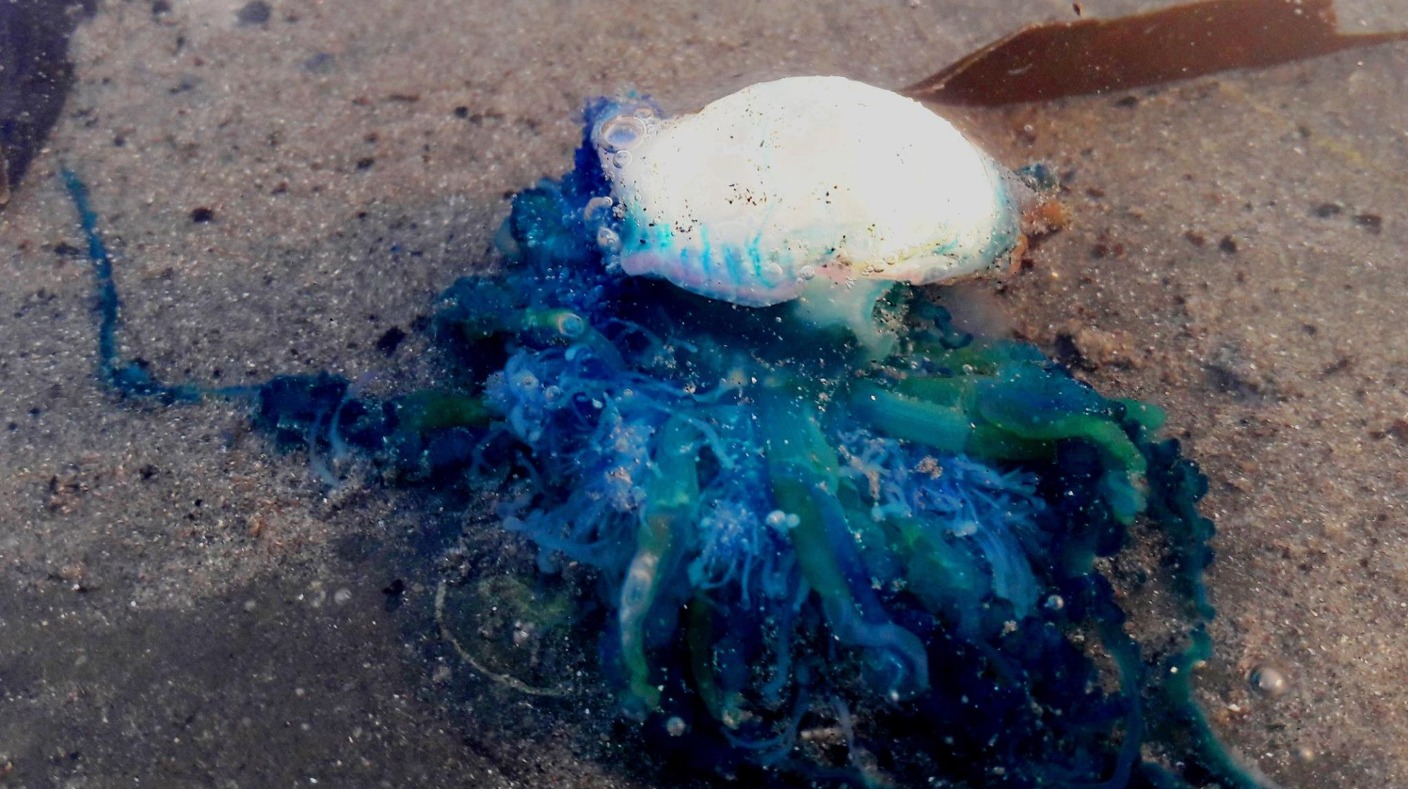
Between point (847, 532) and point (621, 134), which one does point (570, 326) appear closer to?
point (621, 134)

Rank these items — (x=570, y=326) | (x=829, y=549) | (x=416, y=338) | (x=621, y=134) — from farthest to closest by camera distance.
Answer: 1. (x=416, y=338)
2. (x=621, y=134)
3. (x=570, y=326)
4. (x=829, y=549)

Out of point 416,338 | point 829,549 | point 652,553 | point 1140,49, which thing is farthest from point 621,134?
point 1140,49

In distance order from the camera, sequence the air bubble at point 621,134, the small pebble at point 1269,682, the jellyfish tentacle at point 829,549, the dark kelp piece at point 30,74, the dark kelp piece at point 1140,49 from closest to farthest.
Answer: the jellyfish tentacle at point 829,549
the small pebble at point 1269,682
the air bubble at point 621,134
the dark kelp piece at point 30,74
the dark kelp piece at point 1140,49

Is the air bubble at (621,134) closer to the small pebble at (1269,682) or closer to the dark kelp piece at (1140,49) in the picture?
the dark kelp piece at (1140,49)

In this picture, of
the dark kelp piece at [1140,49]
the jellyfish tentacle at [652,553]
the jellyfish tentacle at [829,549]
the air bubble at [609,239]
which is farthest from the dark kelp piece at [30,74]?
the dark kelp piece at [1140,49]

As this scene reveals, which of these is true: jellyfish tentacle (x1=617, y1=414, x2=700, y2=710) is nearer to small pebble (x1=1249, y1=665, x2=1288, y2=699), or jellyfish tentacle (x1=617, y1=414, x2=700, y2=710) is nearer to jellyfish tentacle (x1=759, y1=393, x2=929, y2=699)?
jellyfish tentacle (x1=759, y1=393, x2=929, y2=699)

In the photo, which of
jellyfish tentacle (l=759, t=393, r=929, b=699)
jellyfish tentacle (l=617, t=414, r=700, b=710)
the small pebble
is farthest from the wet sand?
jellyfish tentacle (l=759, t=393, r=929, b=699)
